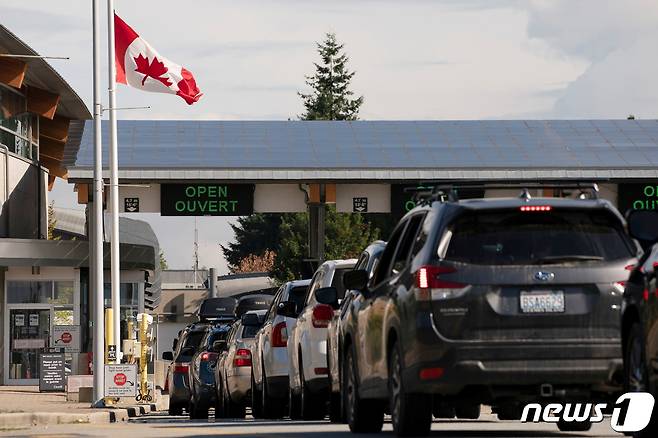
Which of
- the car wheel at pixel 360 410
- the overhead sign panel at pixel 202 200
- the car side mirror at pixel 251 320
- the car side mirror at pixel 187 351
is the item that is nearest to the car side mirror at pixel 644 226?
the car wheel at pixel 360 410

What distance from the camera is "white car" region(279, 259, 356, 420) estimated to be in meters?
20.0

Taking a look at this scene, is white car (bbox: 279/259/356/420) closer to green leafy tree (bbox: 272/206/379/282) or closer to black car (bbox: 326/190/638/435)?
black car (bbox: 326/190/638/435)

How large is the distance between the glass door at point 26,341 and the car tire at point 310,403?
30.9 m

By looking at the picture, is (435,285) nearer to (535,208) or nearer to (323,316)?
(535,208)

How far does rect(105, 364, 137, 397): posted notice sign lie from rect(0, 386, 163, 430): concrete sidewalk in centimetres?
30

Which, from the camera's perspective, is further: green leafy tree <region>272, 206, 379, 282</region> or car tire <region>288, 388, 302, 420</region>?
green leafy tree <region>272, 206, 379, 282</region>

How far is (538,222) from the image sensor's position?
42.6 feet

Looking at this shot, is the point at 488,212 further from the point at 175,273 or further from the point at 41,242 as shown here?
the point at 175,273

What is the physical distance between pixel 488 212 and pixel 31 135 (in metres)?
43.0

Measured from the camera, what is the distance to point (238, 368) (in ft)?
88.5

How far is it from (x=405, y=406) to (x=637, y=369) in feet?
7.16

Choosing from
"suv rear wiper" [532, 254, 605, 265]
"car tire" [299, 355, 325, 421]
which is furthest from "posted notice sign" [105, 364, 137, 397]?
"suv rear wiper" [532, 254, 605, 265]
